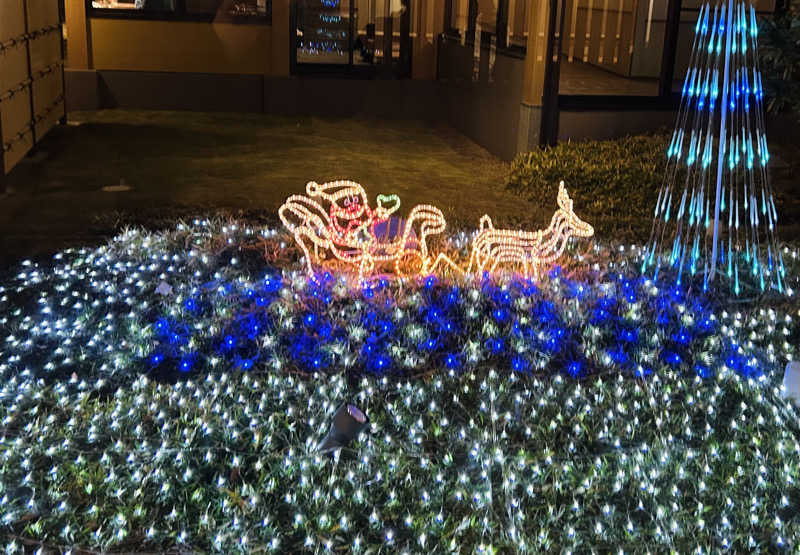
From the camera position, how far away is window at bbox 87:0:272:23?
13.5 meters

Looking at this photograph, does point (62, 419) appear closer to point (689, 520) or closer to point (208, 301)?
point (208, 301)

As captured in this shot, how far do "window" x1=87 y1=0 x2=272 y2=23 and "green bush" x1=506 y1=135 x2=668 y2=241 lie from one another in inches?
249

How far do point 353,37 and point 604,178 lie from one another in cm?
656

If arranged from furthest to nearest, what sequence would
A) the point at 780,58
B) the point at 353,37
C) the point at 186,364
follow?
the point at 353,37
the point at 780,58
the point at 186,364

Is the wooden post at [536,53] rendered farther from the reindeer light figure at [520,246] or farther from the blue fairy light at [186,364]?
the blue fairy light at [186,364]

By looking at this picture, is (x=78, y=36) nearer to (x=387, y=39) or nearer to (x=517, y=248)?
(x=387, y=39)

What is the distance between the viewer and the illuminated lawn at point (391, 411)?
3254 mm

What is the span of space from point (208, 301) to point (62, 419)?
4.79 ft

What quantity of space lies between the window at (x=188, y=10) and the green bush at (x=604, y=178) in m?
6.33

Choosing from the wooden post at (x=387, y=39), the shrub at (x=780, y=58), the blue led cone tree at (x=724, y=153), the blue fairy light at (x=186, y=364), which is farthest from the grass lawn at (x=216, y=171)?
the blue fairy light at (x=186, y=364)

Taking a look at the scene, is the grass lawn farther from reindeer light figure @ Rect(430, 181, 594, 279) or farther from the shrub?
the shrub

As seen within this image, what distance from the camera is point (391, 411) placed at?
404 cm

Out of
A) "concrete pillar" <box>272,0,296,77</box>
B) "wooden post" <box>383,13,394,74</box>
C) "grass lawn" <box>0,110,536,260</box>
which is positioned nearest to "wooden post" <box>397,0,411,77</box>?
"wooden post" <box>383,13,394,74</box>

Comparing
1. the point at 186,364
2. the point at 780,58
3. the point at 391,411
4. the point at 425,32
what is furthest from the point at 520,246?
the point at 425,32
